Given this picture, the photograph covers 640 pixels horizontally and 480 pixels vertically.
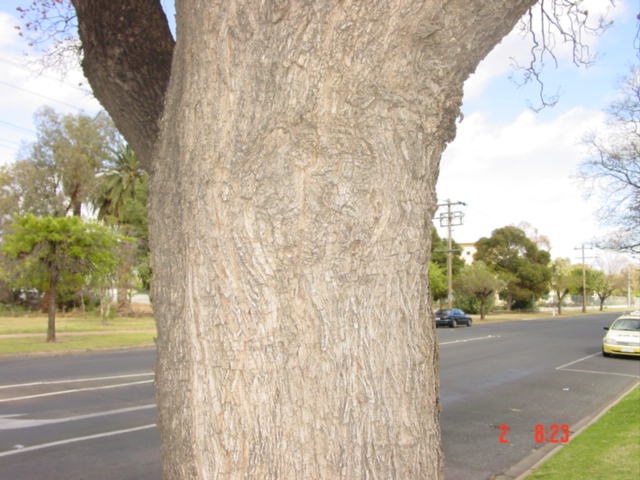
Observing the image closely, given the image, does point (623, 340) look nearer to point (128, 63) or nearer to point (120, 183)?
point (128, 63)

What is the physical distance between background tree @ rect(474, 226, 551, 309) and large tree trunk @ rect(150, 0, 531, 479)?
58.3 m

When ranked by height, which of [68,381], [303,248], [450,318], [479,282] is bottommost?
[450,318]

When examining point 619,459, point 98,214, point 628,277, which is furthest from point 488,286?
point 628,277

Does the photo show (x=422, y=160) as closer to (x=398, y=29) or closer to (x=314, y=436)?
(x=398, y=29)

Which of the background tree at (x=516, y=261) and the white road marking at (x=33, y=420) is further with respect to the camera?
the background tree at (x=516, y=261)

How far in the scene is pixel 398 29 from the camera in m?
2.02

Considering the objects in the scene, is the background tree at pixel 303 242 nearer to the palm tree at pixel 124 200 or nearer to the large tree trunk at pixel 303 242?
the large tree trunk at pixel 303 242

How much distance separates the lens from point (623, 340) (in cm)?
1906

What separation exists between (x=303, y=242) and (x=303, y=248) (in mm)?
18

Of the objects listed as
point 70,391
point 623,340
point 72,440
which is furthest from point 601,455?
point 623,340

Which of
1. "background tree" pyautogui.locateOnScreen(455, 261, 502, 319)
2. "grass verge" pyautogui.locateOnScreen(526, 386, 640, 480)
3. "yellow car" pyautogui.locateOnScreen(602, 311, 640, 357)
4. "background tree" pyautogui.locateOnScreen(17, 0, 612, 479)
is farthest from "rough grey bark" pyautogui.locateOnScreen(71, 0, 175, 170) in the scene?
"background tree" pyautogui.locateOnScreen(455, 261, 502, 319)
